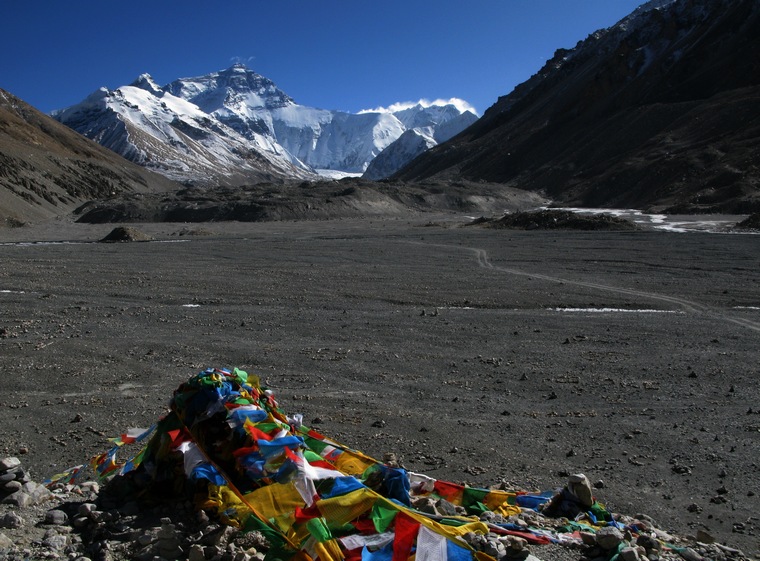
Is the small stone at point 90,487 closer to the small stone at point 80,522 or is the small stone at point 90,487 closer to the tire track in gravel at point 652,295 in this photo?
the small stone at point 80,522

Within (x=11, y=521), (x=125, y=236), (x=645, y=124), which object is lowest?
(x=11, y=521)

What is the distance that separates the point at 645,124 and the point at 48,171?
83457mm

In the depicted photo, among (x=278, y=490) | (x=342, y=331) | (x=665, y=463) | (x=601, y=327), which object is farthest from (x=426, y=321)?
(x=278, y=490)

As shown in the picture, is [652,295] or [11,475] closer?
[11,475]

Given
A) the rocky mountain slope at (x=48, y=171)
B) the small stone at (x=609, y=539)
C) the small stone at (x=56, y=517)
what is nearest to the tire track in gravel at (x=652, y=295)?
the small stone at (x=609, y=539)

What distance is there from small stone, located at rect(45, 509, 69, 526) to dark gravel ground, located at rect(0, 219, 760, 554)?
1.94 m

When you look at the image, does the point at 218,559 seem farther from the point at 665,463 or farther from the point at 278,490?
the point at 665,463

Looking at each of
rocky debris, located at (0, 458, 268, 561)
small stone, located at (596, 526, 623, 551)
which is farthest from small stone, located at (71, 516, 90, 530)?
small stone, located at (596, 526, 623, 551)

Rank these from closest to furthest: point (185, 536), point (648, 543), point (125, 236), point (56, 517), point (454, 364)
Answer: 1. point (185, 536)
2. point (648, 543)
3. point (56, 517)
4. point (454, 364)
5. point (125, 236)

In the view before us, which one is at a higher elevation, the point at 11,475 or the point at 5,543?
the point at 11,475

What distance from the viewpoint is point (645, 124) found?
8300cm

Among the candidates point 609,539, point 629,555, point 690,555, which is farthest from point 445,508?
point 690,555

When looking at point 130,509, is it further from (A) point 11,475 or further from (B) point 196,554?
(B) point 196,554

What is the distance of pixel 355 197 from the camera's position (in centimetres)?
6825
